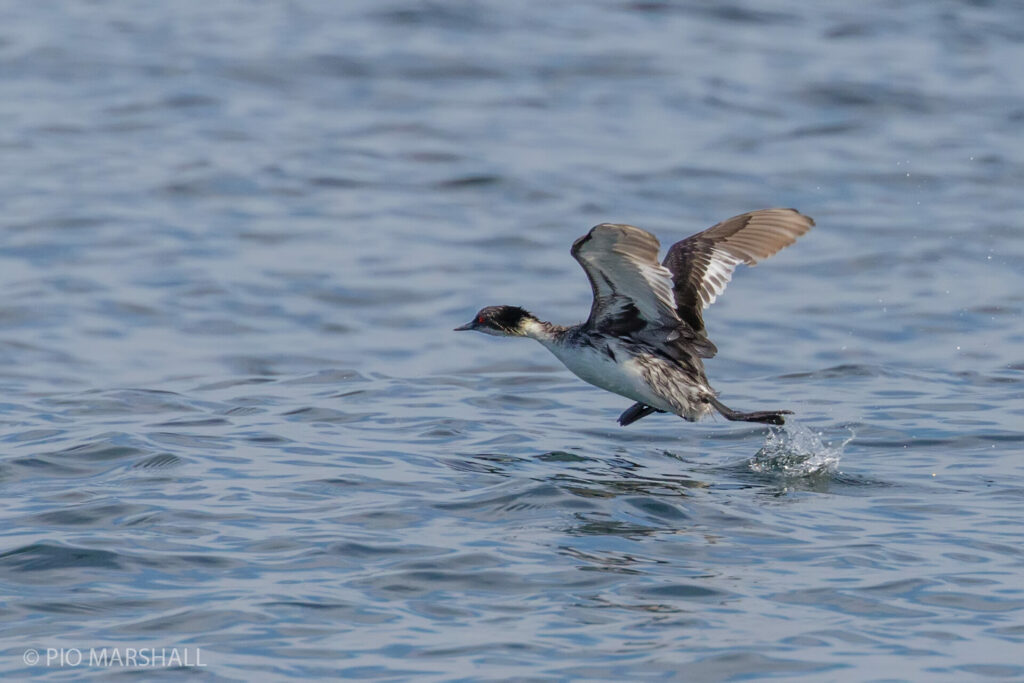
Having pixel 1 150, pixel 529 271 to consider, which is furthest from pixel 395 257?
pixel 1 150

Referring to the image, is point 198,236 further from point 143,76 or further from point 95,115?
point 143,76

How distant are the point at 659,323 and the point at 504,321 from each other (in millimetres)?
1189

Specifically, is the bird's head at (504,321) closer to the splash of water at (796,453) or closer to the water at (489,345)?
the water at (489,345)

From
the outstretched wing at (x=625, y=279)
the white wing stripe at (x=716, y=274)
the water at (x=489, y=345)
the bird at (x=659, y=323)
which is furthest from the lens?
the white wing stripe at (x=716, y=274)

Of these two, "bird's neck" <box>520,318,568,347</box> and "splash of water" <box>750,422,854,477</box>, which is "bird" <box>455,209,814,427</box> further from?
"splash of water" <box>750,422,854,477</box>

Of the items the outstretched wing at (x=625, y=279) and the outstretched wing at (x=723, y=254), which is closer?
the outstretched wing at (x=625, y=279)

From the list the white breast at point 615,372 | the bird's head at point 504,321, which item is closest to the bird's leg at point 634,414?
the white breast at point 615,372

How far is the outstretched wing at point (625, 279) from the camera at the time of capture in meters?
9.12

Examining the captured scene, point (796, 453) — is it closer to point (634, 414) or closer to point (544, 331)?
point (634, 414)

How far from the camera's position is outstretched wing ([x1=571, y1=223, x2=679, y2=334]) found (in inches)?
359

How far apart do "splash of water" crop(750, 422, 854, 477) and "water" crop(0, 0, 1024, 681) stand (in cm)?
4

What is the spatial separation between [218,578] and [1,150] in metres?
12.9

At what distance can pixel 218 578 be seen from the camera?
7.83 metres

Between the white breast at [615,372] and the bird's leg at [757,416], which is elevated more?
the white breast at [615,372]
